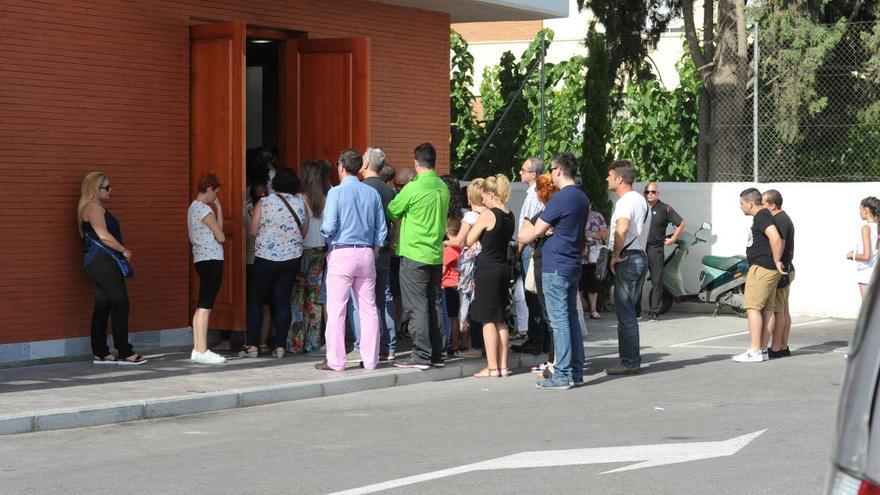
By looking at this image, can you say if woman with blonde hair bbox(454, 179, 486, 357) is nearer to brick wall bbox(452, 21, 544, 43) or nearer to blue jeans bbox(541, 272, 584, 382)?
blue jeans bbox(541, 272, 584, 382)

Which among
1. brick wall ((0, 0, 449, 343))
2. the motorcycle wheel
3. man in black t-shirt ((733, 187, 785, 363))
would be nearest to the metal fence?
the motorcycle wheel

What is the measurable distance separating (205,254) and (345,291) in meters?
1.43

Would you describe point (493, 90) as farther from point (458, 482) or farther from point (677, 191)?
point (458, 482)

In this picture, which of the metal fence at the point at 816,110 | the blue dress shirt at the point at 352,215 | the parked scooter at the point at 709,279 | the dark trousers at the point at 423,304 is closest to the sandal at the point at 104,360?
the blue dress shirt at the point at 352,215

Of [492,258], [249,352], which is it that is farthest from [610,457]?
[249,352]

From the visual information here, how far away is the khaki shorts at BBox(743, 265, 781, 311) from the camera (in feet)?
44.7

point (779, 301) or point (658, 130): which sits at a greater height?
point (658, 130)

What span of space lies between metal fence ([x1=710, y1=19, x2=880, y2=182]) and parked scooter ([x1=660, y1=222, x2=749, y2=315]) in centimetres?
136

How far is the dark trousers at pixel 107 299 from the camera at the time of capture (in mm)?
12258

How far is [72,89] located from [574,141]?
13.7 m

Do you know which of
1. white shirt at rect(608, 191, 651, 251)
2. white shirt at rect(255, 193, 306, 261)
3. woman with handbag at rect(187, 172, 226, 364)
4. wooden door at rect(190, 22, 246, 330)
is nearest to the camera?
woman with handbag at rect(187, 172, 226, 364)

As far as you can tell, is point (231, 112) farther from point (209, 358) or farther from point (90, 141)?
point (209, 358)

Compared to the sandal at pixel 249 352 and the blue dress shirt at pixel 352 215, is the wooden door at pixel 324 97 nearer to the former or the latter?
the blue dress shirt at pixel 352 215

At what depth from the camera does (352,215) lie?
1206 centimetres
